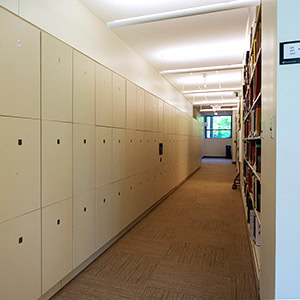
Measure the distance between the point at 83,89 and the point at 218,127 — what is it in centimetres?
1586

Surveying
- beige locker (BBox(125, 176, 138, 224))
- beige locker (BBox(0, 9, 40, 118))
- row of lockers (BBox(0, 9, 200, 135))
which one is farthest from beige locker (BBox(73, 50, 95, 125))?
beige locker (BBox(125, 176, 138, 224))

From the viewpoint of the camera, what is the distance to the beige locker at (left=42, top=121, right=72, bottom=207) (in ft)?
6.82

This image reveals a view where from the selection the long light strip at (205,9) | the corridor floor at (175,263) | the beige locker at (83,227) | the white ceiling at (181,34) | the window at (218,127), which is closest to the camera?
the corridor floor at (175,263)

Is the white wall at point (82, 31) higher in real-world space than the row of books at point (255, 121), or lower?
higher

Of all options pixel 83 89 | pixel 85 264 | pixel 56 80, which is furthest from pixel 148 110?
pixel 85 264

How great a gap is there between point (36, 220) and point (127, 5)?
2.58 meters

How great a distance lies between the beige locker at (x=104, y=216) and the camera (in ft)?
9.44

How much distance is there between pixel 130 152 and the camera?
377 centimetres

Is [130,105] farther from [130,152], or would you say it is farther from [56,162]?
[56,162]

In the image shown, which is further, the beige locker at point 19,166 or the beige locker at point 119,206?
the beige locker at point 119,206

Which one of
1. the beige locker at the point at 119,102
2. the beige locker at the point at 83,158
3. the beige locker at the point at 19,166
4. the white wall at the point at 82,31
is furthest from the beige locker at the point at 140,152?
the beige locker at the point at 19,166

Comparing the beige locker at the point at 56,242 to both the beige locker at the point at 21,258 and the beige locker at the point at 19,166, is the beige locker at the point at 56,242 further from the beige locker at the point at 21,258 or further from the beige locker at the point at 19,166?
the beige locker at the point at 19,166

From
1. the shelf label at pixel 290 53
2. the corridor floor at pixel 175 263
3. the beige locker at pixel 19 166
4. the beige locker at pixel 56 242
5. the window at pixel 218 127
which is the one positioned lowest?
the corridor floor at pixel 175 263

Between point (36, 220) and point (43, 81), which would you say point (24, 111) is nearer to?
point (43, 81)
